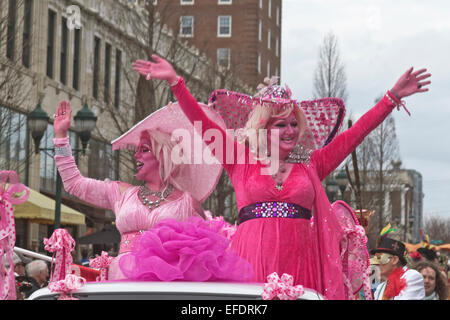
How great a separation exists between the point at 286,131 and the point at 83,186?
146 centimetres

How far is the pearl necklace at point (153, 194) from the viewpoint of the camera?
6.17 metres

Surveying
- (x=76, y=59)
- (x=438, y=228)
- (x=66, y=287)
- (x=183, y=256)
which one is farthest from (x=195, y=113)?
(x=438, y=228)

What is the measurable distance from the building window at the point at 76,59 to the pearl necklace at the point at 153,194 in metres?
25.9

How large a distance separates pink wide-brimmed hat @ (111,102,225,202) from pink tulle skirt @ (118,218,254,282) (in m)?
2.10

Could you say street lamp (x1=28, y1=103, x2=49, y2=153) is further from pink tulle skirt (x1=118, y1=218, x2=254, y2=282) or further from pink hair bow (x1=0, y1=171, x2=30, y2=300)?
pink tulle skirt (x1=118, y1=218, x2=254, y2=282)

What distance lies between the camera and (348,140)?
5.83m

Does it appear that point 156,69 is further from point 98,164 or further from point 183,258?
point 98,164

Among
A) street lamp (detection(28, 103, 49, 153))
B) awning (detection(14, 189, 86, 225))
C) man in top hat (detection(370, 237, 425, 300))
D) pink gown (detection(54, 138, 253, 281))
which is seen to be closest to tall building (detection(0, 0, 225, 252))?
awning (detection(14, 189, 86, 225))

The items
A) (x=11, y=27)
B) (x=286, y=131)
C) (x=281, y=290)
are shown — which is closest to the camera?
(x=281, y=290)

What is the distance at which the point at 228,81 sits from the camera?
28844 mm

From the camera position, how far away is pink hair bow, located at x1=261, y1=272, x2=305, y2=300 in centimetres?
362
